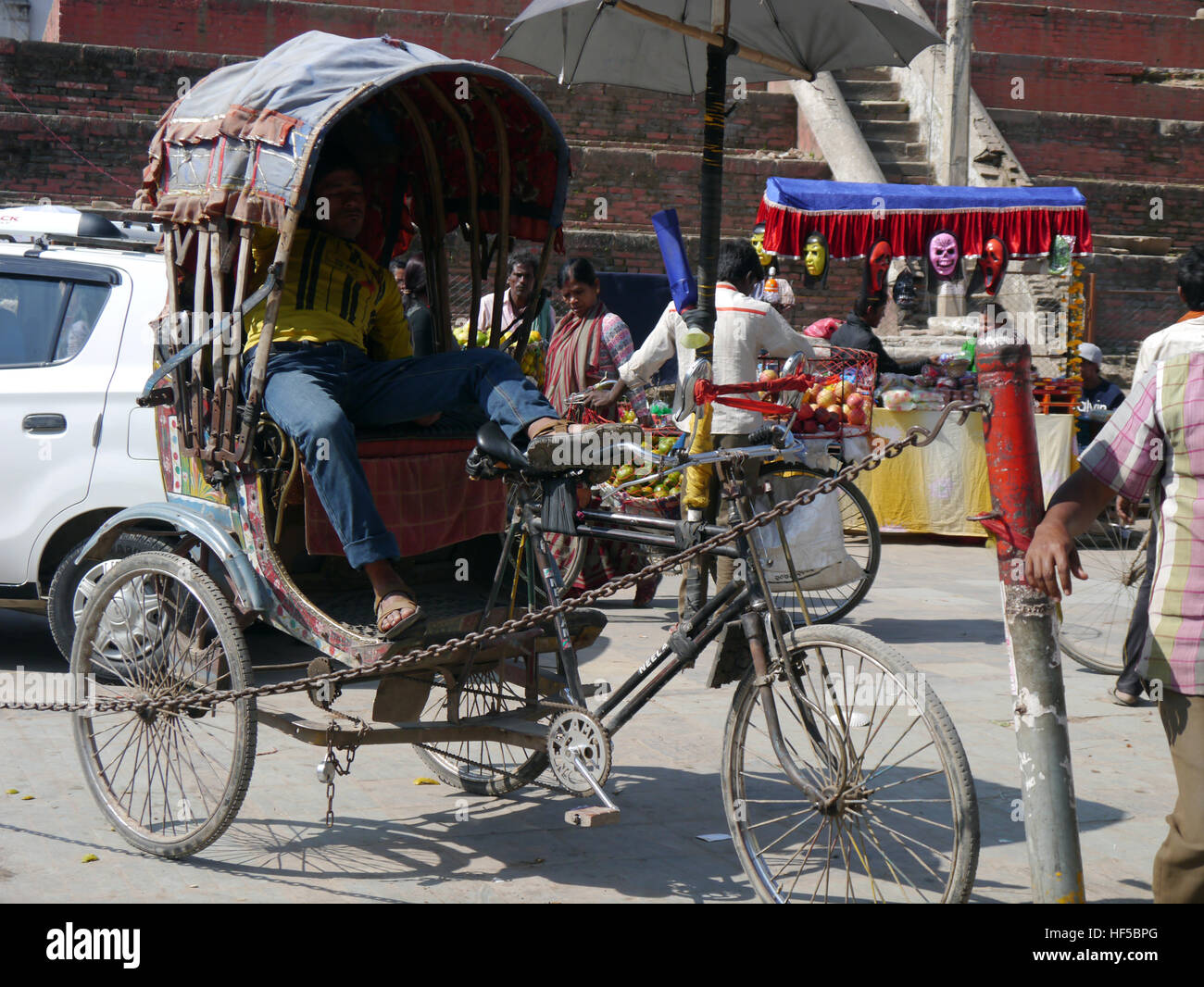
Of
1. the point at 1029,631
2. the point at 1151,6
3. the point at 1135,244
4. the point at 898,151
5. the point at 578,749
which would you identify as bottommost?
the point at 578,749

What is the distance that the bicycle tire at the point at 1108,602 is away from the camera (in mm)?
6746

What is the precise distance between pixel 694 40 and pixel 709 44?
0.81m

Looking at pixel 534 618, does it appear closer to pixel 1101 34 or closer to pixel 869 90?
pixel 869 90

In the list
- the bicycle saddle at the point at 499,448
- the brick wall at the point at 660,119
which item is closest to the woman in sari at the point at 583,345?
the bicycle saddle at the point at 499,448

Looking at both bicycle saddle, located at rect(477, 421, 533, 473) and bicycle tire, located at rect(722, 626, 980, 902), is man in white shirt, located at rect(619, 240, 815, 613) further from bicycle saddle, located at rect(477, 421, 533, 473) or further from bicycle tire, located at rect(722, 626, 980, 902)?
bicycle tire, located at rect(722, 626, 980, 902)

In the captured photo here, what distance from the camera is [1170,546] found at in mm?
3006

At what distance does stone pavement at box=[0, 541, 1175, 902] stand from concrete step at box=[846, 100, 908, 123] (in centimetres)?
1417

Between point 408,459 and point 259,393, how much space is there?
572 mm

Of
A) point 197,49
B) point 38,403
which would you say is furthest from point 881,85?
point 38,403

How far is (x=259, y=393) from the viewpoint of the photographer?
411 cm

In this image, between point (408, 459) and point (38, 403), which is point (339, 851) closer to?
point (408, 459)

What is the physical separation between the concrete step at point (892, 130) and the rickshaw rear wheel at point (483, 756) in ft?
49.4

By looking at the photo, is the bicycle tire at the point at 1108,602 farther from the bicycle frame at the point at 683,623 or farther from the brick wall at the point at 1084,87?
the brick wall at the point at 1084,87

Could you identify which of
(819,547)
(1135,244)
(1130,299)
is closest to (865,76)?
(1135,244)
